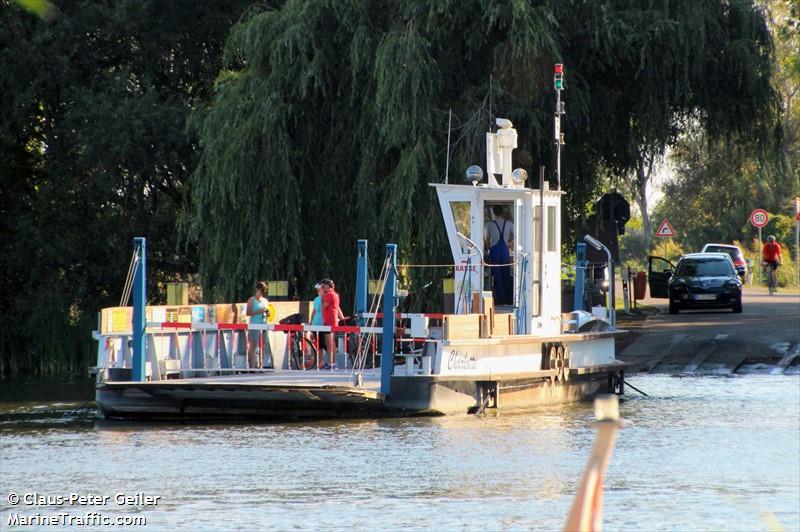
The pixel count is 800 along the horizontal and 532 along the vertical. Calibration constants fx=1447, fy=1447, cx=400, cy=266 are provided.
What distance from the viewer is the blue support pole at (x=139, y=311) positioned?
19.4 m

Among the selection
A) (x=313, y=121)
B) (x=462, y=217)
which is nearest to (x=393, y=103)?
(x=313, y=121)

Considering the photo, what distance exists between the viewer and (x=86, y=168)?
33844 mm

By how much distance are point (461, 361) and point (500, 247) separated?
2.93 m

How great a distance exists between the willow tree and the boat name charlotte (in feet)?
22.3

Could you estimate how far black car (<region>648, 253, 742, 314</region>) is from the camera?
37219 mm

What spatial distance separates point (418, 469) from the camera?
588 inches

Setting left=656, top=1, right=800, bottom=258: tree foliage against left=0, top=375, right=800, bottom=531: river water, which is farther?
left=656, top=1, right=800, bottom=258: tree foliage

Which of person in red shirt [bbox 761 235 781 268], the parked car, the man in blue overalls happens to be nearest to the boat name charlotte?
the man in blue overalls

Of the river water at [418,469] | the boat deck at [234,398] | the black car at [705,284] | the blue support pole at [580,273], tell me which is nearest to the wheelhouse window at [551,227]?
the blue support pole at [580,273]

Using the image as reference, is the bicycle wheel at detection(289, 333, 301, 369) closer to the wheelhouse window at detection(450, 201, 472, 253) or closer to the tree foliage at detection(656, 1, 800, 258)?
the wheelhouse window at detection(450, 201, 472, 253)

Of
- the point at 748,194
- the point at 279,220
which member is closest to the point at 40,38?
the point at 279,220

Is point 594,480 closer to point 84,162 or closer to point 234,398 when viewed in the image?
point 234,398

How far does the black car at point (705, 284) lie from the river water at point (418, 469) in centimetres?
1556

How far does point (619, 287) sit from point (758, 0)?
23261 millimetres
